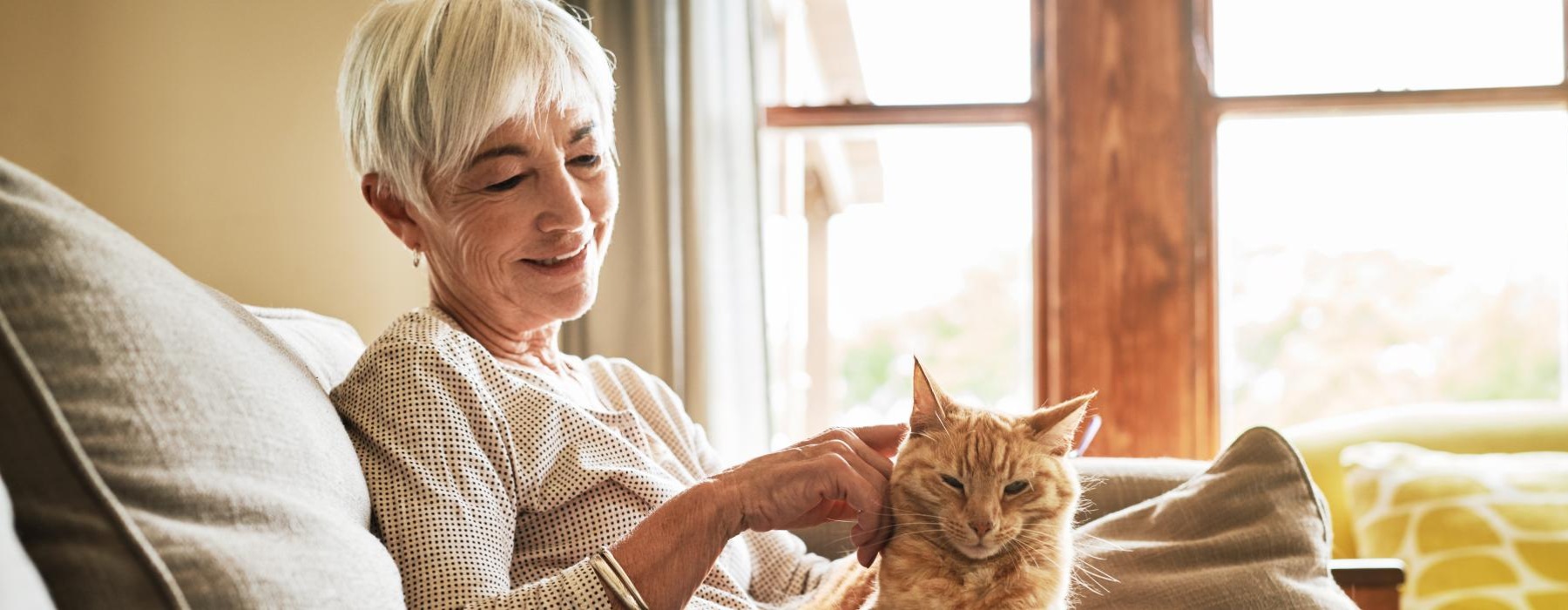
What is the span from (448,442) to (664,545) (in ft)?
0.80

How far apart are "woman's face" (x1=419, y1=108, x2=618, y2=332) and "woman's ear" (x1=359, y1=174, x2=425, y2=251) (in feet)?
0.06

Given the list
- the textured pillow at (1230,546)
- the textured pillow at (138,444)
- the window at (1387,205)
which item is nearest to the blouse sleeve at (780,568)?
the textured pillow at (1230,546)

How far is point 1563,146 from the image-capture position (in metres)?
Result: 2.65

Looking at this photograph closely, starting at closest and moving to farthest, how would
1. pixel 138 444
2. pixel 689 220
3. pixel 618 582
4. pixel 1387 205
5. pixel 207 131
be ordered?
pixel 138 444, pixel 618 582, pixel 207 131, pixel 689 220, pixel 1387 205

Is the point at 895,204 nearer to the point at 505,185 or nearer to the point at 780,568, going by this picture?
the point at 780,568

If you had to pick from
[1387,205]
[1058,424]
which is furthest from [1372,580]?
[1387,205]

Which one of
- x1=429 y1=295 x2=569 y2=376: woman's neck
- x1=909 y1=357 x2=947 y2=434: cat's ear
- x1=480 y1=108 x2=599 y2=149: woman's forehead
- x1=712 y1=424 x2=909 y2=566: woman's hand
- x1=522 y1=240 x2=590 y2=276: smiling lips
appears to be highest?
x1=480 y1=108 x2=599 y2=149: woman's forehead

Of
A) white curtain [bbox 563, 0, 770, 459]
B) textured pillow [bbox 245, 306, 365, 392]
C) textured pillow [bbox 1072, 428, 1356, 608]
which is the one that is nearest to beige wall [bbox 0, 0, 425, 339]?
textured pillow [bbox 245, 306, 365, 392]

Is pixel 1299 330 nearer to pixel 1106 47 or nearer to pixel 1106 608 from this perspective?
pixel 1106 47

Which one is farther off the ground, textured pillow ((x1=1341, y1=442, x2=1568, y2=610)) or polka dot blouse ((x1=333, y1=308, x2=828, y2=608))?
polka dot blouse ((x1=333, y1=308, x2=828, y2=608))

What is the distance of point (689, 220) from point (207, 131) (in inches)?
41.8

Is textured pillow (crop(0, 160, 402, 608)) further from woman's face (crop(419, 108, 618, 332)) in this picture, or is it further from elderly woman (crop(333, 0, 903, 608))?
woman's face (crop(419, 108, 618, 332))

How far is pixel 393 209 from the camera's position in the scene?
4.46ft

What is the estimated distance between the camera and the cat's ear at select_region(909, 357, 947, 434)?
3.76ft
